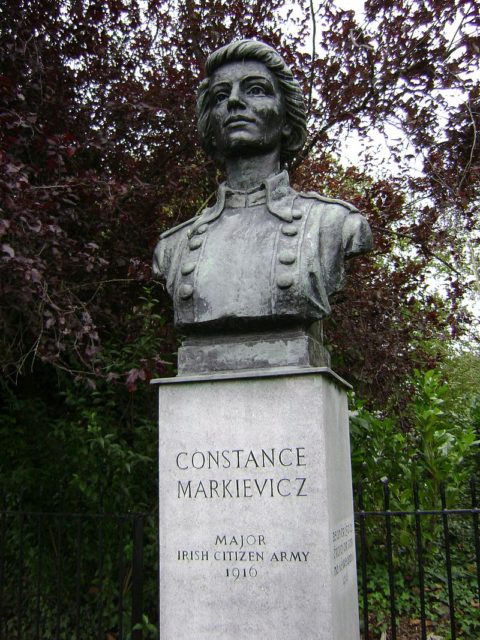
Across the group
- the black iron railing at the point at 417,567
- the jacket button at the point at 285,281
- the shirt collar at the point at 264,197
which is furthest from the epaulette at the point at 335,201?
the black iron railing at the point at 417,567

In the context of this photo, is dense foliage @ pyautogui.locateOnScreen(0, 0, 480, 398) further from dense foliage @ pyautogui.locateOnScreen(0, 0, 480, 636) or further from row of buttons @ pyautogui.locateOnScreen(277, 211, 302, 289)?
row of buttons @ pyautogui.locateOnScreen(277, 211, 302, 289)

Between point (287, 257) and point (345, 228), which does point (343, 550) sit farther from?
point (345, 228)

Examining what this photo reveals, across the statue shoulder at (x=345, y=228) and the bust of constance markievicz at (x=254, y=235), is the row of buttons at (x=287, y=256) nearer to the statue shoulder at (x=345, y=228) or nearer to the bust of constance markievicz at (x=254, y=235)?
the bust of constance markievicz at (x=254, y=235)

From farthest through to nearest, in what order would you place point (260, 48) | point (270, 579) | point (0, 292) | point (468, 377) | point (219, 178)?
point (468, 377), point (219, 178), point (0, 292), point (260, 48), point (270, 579)

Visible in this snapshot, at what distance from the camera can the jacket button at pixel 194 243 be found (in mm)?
3523

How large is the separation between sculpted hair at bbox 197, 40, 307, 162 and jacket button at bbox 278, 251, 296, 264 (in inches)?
39.0

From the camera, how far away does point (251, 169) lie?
3656mm

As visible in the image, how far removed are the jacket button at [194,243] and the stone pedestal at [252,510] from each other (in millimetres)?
815

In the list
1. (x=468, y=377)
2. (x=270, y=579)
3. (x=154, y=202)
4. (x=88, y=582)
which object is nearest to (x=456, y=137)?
(x=154, y=202)

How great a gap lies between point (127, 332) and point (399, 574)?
3309 mm

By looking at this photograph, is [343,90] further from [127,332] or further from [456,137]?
[127,332]

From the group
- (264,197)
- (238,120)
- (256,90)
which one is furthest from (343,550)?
(256,90)

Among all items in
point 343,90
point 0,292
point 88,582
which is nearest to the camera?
point 0,292

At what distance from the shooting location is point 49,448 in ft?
18.6
